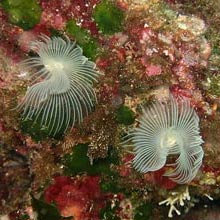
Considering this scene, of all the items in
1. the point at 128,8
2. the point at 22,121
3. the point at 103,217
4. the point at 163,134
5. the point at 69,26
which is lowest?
the point at 103,217

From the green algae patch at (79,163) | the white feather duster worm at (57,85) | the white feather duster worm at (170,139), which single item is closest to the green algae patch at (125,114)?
the white feather duster worm at (170,139)

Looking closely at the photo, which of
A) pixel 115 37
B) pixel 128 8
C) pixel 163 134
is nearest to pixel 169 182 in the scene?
pixel 163 134

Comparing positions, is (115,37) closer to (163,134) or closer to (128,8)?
(128,8)

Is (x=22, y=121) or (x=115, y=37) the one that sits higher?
(x=115, y=37)

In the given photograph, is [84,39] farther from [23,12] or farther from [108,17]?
[23,12]

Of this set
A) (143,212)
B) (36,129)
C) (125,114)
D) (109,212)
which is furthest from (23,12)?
(143,212)

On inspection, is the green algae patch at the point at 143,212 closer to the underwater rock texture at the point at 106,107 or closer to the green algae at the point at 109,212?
the underwater rock texture at the point at 106,107

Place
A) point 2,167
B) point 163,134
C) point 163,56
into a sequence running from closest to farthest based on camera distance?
point 2,167 < point 163,134 < point 163,56
